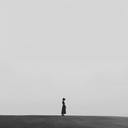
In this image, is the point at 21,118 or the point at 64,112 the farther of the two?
the point at 64,112

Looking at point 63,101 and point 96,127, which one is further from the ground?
point 63,101

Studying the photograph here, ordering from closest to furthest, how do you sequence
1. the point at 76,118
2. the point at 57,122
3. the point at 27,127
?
the point at 27,127, the point at 57,122, the point at 76,118

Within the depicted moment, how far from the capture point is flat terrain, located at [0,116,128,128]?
1056 inches

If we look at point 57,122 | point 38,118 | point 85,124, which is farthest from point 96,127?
point 38,118

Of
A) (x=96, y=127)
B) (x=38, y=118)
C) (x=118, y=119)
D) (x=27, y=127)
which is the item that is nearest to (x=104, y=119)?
(x=118, y=119)

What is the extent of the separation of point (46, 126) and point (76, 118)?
4.26 meters

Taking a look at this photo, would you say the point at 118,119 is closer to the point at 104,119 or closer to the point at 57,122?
the point at 104,119

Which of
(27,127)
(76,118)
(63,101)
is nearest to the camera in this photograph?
(27,127)

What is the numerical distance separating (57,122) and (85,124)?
221cm

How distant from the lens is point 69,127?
26.5m

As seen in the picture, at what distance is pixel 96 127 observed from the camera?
2689 centimetres

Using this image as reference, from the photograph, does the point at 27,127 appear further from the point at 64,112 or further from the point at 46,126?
the point at 64,112

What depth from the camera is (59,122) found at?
91.6ft

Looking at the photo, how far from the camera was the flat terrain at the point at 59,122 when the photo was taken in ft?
88.0
